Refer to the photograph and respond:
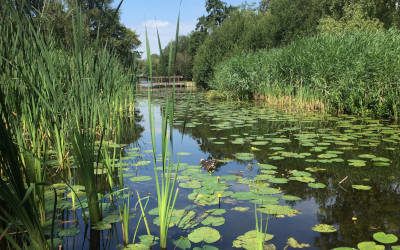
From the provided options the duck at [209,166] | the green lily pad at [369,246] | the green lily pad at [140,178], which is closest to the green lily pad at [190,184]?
the green lily pad at [140,178]

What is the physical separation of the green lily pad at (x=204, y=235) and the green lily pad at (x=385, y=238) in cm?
118

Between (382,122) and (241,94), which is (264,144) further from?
(241,94)

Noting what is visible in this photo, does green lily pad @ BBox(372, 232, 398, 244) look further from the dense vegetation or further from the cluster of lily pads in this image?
the dense vegetation

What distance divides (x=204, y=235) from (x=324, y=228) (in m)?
1.03

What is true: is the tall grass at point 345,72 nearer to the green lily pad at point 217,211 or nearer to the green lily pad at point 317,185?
the green lily pad at point 317,185

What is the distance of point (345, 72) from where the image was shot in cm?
970

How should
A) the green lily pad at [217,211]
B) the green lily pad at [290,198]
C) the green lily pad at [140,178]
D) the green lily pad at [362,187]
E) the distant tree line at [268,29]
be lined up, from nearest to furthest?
the green lily pad at [217,211] → the green lily pad at [290,198] → the green lily pad at [362,187] → the green lily pad at [140,178] → the distant tree line at [268,29]

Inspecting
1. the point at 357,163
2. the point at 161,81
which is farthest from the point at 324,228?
the point at 161,81

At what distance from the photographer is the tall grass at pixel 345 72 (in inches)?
343

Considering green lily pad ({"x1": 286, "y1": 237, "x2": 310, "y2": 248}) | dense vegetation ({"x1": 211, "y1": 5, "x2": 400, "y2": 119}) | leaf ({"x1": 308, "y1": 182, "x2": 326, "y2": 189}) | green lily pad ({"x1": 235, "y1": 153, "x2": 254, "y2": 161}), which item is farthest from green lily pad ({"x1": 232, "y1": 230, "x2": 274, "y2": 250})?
dense vegetation ({"x1": 211, "y1": 5, "x2": 400, "y2": 119})

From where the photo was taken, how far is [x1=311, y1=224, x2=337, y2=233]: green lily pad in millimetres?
3023

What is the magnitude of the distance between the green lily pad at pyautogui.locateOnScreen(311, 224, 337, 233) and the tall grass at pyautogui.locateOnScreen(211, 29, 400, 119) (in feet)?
20.8

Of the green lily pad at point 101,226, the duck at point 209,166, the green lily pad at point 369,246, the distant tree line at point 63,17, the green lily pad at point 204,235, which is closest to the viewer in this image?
the distant tree line at point 63,17

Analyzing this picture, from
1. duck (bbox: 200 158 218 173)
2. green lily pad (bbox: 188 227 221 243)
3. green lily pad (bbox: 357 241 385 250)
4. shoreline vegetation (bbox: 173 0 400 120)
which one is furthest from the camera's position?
shoreline vegetation (bbox: 173 0 400 120)
